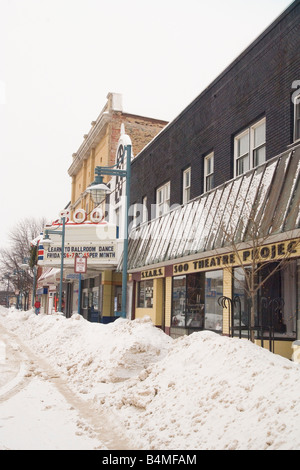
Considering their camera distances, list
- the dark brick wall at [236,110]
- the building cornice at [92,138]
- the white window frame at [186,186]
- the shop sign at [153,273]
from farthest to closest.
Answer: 1. the building cornice at [92,138]
2. the shop sign at [153,273]
3. the white window frame at [186,186]
4. the dark brick wall at [236,110]

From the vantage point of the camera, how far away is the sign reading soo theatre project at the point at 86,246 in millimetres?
28938

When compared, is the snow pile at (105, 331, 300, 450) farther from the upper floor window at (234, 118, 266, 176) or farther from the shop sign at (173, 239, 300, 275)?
the upper floor window at (234, 118, 266, 176)

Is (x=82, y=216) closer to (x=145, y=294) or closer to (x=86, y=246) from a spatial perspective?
(x=86, y=246)

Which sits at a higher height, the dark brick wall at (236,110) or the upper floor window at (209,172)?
the dark brick wall at (236,110)

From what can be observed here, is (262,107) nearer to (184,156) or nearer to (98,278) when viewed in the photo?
(184,156)

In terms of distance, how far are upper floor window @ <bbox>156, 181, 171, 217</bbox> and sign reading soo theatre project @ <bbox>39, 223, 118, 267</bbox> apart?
736 cm

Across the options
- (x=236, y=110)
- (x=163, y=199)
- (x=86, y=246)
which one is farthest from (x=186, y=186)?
(x=86, y=246)

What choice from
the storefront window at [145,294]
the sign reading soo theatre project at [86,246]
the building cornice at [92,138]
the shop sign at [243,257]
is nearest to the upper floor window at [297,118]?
the shop sign at [243,257]

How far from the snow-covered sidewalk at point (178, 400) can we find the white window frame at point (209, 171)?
305 inches

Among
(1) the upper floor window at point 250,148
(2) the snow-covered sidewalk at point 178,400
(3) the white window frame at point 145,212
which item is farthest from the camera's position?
(3) the white window frame at point 145,212

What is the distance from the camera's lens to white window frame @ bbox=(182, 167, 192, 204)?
62.3 ft

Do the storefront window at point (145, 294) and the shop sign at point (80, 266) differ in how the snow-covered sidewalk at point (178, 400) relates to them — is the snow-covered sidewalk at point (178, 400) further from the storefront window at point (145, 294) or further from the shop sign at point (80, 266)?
the storefront window at point (145, 294)

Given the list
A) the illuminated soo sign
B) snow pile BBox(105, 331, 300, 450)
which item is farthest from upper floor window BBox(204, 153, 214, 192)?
the illuminated soo sign
